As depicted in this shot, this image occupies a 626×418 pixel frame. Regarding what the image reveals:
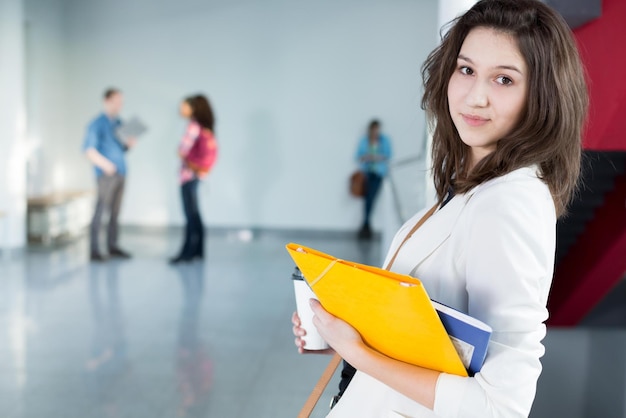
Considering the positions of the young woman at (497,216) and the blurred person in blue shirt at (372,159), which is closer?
the young woman at (497,216)

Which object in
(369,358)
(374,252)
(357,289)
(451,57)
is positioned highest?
(451,57)

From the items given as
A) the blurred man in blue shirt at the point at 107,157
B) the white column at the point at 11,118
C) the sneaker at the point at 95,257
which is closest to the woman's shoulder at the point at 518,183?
the blurred man in blue shirt at the point at 107,157

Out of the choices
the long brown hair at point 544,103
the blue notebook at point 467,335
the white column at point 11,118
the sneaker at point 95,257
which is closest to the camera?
the blue notebook at point 467,335

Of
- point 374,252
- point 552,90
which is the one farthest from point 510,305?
point 374,252

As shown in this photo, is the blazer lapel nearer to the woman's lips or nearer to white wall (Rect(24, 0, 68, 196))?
the woman's lips

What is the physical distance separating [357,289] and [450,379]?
0.20m

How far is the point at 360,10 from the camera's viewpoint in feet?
33.2

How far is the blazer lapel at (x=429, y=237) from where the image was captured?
124cm

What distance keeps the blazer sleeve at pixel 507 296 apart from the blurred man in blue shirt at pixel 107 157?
717 cm

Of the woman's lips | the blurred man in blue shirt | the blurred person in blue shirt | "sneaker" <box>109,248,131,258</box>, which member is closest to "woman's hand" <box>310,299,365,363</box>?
the woman's lips

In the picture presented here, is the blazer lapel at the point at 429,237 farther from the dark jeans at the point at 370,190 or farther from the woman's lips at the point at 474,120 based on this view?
the dark jeans at the point at 370,190

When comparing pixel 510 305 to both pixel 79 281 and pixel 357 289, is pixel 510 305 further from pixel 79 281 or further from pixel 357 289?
pixel 79 281

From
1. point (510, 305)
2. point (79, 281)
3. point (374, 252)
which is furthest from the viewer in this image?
point (374, 252)

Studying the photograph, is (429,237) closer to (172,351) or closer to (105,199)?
(172,351)
